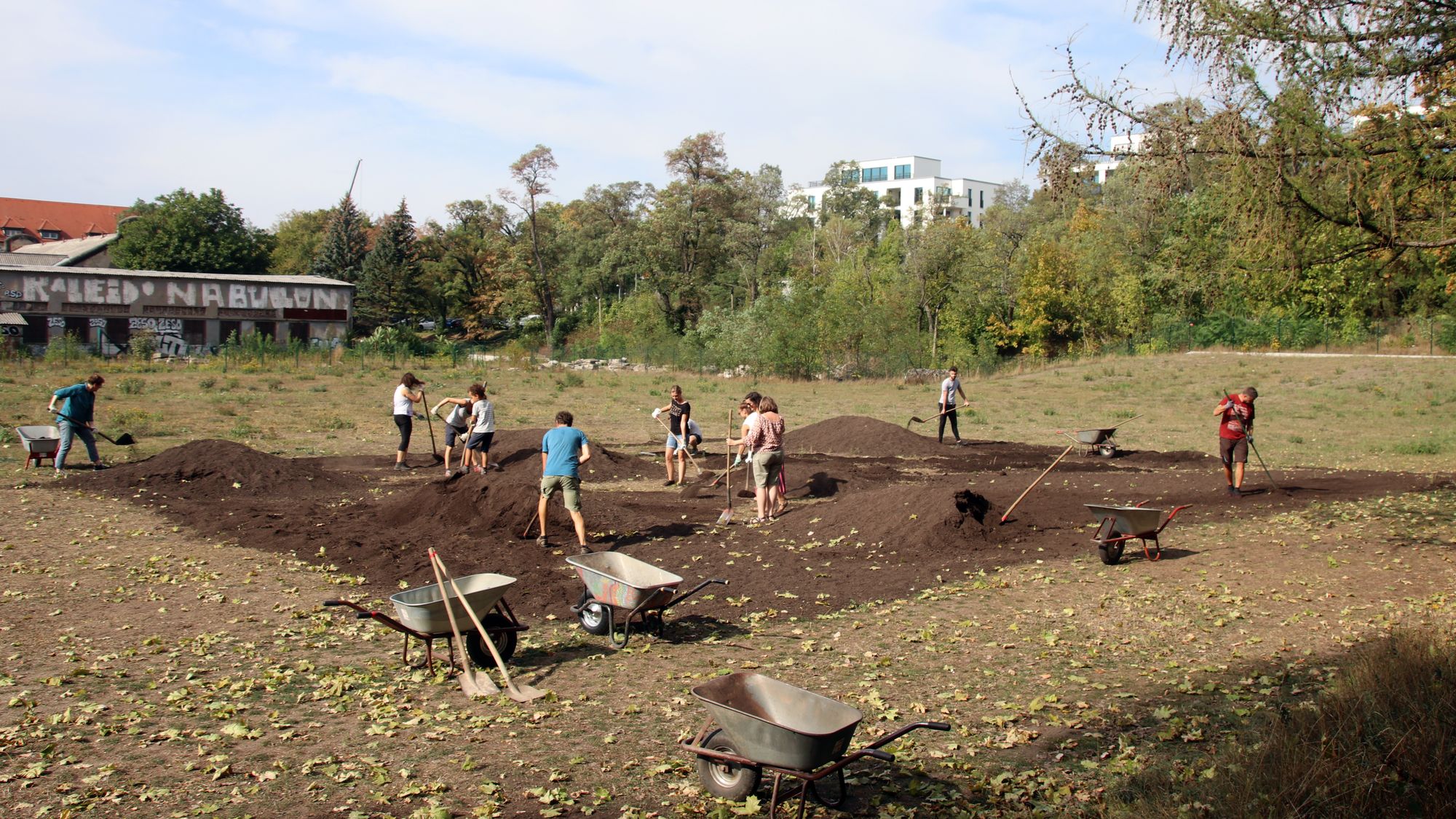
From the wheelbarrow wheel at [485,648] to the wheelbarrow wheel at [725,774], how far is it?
2.67m

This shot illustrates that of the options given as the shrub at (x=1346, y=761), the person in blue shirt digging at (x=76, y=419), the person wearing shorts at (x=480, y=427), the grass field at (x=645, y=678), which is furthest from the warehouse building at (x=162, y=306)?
the shrub at (x=1346, y=761)

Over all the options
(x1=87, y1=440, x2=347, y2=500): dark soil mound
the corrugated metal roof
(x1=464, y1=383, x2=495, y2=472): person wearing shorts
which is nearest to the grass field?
(x1=87, y1=440, x2=347, y2=500): dark soil mound

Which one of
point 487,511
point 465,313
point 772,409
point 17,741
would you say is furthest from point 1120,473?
point 465,313

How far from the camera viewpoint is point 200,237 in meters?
72.8

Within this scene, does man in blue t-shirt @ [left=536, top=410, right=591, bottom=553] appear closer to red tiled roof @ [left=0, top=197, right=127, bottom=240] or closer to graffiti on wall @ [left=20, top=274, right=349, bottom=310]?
graffiti on wall @ [left=20, top=274, right=349, bottom=310]

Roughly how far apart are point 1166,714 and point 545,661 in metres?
4.68

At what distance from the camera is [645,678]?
7777mm

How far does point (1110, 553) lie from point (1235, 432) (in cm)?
491

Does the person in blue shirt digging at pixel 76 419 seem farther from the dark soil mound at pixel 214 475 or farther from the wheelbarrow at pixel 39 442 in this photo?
the dark soil mound at pixel 214 475

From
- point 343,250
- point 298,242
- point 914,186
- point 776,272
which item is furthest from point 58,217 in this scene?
point 914,186

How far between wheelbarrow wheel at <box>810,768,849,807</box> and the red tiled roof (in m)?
111

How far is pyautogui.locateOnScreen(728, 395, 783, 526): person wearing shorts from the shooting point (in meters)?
14.0

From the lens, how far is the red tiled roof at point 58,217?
98250mm

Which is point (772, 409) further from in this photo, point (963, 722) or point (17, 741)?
point (17, 741)
